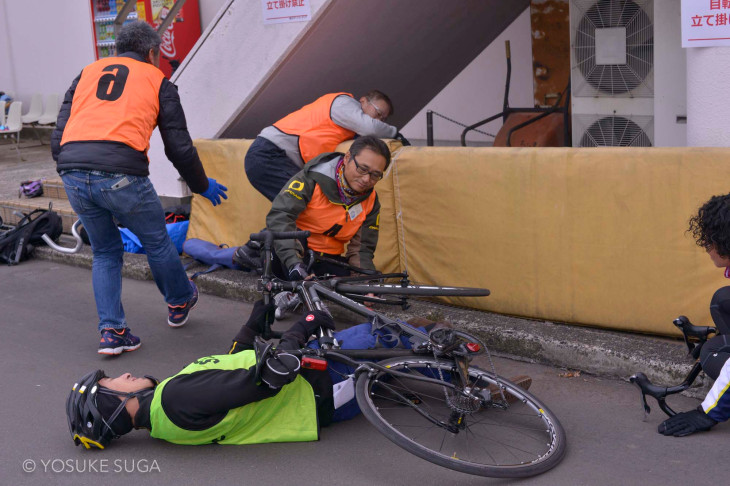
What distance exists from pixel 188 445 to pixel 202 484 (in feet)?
1.18

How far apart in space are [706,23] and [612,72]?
1.76 meters

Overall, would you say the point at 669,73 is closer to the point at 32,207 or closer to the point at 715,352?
the point at 715,352

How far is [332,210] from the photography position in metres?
4.80

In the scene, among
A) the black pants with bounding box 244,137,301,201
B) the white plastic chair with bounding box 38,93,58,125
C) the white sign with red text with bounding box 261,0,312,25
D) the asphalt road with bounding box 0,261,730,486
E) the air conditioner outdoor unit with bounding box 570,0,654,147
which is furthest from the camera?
the white plastic chair with bounding box 38,93,58,125

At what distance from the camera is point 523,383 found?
395 cm

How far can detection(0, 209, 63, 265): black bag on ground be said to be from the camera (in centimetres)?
736

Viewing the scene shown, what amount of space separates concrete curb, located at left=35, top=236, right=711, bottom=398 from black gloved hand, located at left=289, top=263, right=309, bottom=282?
1.71ft

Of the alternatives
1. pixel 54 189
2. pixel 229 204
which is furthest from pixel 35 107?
pixel 229 204

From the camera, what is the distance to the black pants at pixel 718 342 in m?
3.56

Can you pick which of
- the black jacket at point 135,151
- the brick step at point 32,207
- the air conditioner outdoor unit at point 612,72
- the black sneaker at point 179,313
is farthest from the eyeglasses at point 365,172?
the brick step at point 32,207

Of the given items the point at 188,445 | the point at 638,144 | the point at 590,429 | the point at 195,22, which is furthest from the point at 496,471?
the point at 195,22

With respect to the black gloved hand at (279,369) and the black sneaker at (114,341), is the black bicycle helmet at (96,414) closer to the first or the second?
the black gloved hand at (279,369)

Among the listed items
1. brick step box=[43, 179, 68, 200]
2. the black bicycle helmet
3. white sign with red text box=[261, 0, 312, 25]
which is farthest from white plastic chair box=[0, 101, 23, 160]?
the black bicycle helmet

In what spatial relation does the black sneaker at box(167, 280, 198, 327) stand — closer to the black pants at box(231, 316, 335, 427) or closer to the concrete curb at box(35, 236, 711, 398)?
the concrete curb at box(35, 236, 711, 398)
